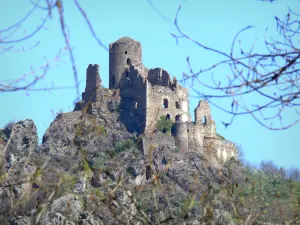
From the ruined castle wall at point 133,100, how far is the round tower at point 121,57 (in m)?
0.61

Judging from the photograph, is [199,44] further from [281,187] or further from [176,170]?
[281,187]

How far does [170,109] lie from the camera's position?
147 ft

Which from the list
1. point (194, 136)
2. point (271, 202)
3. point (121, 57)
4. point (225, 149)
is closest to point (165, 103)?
point (194, 136)

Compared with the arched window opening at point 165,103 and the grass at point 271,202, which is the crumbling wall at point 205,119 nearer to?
the arched window opening at point 165,103

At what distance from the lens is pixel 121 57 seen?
154 feet

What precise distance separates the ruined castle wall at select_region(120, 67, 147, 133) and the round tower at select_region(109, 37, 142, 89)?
1.99ft

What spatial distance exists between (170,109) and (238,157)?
6847 mm

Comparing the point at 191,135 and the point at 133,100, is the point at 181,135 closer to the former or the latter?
the point at 191,135

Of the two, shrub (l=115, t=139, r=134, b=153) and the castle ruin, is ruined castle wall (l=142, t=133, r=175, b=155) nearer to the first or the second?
the castle ruin

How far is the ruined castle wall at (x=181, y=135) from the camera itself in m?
43.2

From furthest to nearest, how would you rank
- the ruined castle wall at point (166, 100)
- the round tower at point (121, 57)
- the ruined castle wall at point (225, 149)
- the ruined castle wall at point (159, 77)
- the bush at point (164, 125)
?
the round tower at point (121, 57) < the ruined castle wall at point (159, 77) < the ruined castle wall at point (225, 149) < the ruined castle wall at point (166, 100) < the bush at point (164, 125)

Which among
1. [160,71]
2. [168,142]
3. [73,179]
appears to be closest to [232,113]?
[73,179]

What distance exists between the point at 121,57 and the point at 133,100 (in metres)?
3.86

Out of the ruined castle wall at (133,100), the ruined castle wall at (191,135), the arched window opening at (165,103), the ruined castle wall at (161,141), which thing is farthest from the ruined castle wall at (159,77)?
the ruined castle wall at (161,141)
